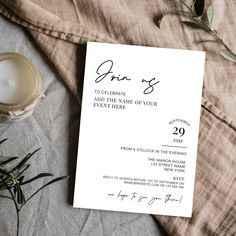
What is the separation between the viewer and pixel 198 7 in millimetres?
640

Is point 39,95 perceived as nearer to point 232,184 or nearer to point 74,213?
point 74,213

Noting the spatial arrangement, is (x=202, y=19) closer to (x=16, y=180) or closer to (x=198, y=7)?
(x=198, y=7)

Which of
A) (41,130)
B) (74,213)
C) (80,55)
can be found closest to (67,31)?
(80,55)

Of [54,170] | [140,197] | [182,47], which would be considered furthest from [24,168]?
[182,47]

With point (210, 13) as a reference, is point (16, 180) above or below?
below

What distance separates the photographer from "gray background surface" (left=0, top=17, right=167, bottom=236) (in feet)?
2.11

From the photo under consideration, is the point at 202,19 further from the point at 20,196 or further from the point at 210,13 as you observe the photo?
the point at 20,196

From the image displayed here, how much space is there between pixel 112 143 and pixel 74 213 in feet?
0.39

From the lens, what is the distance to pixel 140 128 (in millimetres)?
640

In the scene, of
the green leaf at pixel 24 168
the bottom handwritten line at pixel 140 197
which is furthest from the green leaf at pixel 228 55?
the green leaf at pixel 24 168

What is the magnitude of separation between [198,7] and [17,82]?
0.29 m

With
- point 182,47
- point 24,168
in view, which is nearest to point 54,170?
point 24,168

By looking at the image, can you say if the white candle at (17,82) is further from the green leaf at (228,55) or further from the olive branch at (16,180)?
the green leaf at (228,55)

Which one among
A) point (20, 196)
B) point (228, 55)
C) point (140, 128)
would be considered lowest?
point (20, 196)
